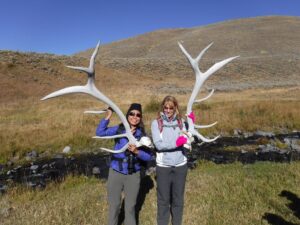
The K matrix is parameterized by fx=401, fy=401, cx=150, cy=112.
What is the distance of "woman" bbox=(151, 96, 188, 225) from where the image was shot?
5758 mm

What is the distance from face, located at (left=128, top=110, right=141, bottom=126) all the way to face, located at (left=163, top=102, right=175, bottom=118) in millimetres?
394

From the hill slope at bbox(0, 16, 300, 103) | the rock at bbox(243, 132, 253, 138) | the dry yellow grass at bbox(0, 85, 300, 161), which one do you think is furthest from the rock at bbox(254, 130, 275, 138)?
the hill slope at bbox(0, 16, 300, 103)

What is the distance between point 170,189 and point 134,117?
4.07 ft

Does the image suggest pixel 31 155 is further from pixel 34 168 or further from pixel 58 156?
pixel 34 168

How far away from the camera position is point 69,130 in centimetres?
1652

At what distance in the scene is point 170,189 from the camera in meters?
6.09

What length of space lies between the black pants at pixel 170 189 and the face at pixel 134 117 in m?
0.74

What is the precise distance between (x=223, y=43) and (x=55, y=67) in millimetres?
61877

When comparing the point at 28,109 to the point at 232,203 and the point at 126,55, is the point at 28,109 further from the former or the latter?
the point at 126,55

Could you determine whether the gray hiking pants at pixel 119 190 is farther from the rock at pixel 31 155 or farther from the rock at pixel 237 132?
the rock at pixel 237 132

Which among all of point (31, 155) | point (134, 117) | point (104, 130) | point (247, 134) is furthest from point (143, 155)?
point (247, 134)

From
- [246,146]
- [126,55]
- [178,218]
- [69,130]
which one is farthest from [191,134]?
[126,55]

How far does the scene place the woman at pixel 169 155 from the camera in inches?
227

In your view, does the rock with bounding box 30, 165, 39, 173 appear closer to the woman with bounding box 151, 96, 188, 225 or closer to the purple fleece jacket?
the purple fleece jacket
